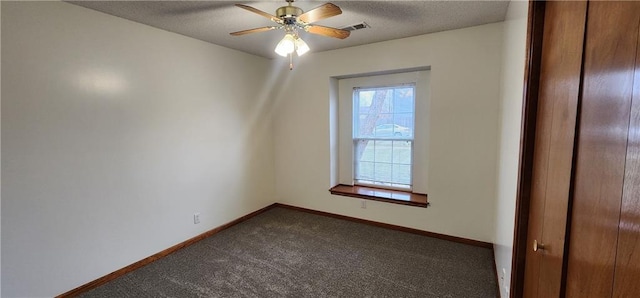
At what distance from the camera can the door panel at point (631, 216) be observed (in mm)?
520

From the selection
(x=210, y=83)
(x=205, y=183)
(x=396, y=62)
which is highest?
(x=396, y=62)

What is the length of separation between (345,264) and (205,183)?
1.90m

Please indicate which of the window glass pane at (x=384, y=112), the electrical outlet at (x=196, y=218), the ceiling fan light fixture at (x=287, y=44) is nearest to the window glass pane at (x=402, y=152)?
the window glass pane at (x=384, y=112)

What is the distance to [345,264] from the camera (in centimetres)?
268

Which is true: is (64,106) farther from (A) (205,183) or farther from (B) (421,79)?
(B) (421,79)

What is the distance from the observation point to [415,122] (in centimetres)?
348

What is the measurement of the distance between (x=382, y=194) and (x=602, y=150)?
302 cm

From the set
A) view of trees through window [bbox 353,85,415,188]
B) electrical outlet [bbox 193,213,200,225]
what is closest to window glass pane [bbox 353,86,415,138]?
view of trees through window [bbox 353,85,415,188]

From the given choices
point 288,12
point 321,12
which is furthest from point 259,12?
point 321,12

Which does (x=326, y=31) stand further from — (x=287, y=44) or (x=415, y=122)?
(x=415, y=122)

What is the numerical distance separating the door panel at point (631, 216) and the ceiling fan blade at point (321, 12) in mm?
1500

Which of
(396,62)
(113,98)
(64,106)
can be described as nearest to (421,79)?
(396,62)

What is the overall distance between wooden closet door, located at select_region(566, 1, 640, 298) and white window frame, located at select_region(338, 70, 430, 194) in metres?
2.67

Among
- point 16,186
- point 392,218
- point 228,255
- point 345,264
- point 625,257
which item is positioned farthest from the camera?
point 392,218
